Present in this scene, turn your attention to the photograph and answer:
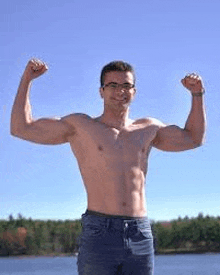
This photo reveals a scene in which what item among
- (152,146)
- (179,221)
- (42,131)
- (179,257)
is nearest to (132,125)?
(152,146)

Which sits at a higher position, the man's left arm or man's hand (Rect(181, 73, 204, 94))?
man's hand (Rect(181, 73, 204, 94))

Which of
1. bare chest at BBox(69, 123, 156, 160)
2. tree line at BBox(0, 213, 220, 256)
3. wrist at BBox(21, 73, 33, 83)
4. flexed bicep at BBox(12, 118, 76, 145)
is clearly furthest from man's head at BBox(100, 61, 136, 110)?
tree line at BBox(0, 213, 220, 256)

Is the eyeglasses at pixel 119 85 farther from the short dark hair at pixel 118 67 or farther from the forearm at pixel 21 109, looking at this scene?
the forearm at pixel 21 109

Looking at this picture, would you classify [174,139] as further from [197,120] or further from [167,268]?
[167,268]

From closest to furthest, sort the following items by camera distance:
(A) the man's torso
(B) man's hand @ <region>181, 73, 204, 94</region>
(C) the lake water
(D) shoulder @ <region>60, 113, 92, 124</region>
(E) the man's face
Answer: (A) the man's torso, (E) the man's face, (D) shoulder @ <region>60, 113, 92, 124</region>, (B) man's hand @ <region>181, 73, 204, 94</region>, (C) the lake water

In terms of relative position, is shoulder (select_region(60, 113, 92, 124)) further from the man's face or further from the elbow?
the elbow

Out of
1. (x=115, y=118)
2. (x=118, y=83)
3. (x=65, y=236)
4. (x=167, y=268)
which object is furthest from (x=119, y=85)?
(x=65, y=236)

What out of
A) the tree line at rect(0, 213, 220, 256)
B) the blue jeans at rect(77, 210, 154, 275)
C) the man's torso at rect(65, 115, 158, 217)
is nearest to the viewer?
the blue jeans at rect(77, 210, 154, 275)

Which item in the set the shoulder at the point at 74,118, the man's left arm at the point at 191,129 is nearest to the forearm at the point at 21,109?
the shoulder at the point at 74,118

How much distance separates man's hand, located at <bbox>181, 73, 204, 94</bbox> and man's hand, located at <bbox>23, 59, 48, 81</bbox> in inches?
34.8

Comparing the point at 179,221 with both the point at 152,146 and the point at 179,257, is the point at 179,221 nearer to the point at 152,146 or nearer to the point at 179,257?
the point at 179,257

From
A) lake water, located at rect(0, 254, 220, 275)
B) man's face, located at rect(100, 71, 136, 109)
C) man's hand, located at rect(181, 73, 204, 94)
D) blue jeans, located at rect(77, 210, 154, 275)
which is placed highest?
lake water, located at rect(0, 254, 220, 275)

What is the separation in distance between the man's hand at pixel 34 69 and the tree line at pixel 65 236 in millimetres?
78497

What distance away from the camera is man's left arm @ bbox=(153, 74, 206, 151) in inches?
189
